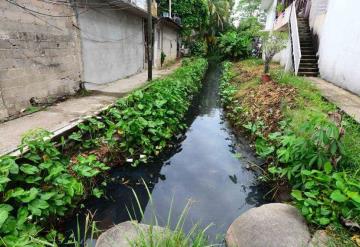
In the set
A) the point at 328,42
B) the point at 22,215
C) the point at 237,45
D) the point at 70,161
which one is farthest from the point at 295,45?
the point at 237,45

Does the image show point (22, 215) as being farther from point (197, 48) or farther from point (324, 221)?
point (197, 48)

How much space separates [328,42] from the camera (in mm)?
11367

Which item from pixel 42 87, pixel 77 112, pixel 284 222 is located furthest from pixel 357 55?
pixel 42 87

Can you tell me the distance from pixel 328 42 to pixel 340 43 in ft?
5.27

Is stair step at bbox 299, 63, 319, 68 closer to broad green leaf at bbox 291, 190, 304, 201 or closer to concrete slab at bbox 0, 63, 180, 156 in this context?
concrete slab at bbox 0, 63, 180, 156

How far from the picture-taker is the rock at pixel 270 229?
328cm

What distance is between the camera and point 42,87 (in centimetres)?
711

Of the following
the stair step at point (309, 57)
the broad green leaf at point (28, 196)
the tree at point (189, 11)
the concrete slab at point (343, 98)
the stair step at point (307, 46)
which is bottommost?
the broad green leaf at point (28, 196)

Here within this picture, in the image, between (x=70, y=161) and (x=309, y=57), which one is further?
(x=309, y=57)

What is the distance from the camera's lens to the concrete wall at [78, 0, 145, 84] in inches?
371

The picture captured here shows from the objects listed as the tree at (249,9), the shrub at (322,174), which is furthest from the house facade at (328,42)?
the tree at (249,9)

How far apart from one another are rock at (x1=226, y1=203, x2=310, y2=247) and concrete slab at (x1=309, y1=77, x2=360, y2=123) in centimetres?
346

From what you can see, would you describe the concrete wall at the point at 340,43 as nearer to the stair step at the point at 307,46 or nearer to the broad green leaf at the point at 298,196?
A: the stair step at the point at 307,46

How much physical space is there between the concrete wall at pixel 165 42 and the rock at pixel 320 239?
→ 17468 mm
